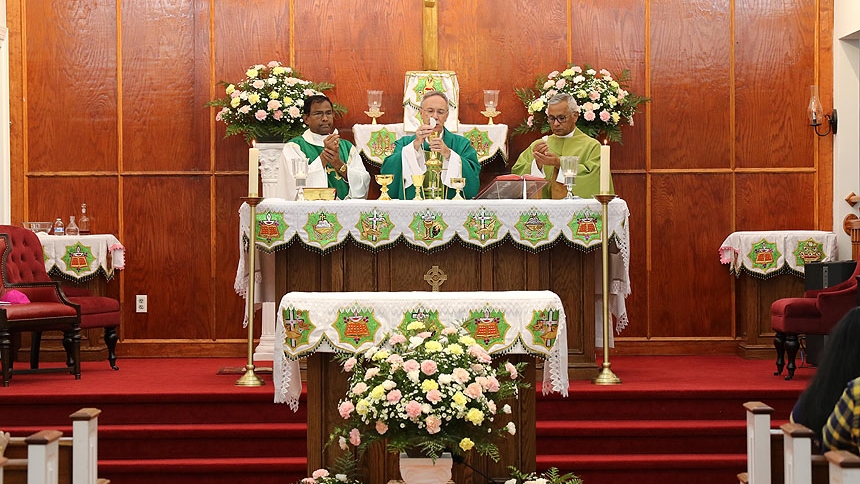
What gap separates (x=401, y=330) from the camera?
4.80m

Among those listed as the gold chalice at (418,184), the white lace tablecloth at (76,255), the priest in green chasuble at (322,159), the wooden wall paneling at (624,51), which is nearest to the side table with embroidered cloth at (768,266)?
the wooden wall paneling at (624,51)

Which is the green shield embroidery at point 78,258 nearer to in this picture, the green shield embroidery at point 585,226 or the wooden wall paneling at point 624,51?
the green shield embroidery at point 585,226

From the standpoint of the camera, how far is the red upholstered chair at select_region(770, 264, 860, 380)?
284 inches

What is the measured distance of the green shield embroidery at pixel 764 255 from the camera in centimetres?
855

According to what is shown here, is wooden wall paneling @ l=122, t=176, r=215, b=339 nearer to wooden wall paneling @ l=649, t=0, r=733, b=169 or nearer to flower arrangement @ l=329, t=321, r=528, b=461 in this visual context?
wooden wall paneling @ l=649, t=0, r=733, b=169

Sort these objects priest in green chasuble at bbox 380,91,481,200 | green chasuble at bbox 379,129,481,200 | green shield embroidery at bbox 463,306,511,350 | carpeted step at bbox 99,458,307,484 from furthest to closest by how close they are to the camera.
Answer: green chasuble at bbox 379,129,481,200 < priest in green chasuble at bbox 380,91,481,200 < carpeted step at bbox 99,458,307,484 < green shield embroidery at bbox 463,306,511,350

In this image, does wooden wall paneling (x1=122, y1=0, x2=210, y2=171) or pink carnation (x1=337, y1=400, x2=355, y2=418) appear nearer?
pink carnation (x1=337, y1=400, x2=355, y2=418)

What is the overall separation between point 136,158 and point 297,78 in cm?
147

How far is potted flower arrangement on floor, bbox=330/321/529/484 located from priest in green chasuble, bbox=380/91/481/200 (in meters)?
2.94

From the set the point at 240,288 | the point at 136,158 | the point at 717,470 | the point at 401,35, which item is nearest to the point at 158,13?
the point at 136,158

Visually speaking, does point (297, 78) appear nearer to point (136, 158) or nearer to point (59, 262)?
point (136, 158)

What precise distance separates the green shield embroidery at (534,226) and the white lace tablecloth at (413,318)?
1867 millimetres

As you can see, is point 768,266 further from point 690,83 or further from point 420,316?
point 420,316

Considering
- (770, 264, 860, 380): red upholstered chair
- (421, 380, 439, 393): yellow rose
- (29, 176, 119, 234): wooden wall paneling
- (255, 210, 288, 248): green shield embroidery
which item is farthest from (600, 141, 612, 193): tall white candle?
(29, 176, 119, 234): wooden wall paneling
